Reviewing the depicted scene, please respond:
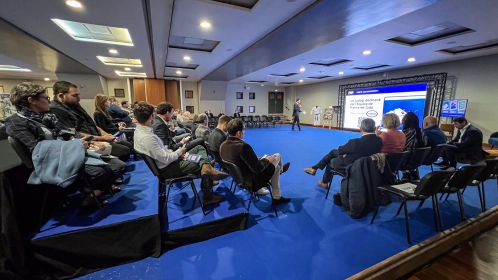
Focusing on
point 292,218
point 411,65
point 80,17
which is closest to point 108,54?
point 80,17

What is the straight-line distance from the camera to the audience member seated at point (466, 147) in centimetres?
373

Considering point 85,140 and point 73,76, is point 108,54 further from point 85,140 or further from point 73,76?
point 85,140

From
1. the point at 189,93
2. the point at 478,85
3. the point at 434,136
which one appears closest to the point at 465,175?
the point at 434,136

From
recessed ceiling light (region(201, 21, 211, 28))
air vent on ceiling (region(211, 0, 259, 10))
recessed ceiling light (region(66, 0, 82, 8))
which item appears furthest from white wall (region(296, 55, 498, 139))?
recessed ceiling light (region(66, 0, 82, 8))

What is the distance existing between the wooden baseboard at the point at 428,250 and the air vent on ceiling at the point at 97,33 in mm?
5605

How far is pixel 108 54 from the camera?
592cm

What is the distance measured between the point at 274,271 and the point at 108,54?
7139 millimetres

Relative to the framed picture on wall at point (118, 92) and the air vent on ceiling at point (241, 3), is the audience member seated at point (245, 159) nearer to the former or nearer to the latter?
the air vent on ceiling at point (241, 3)

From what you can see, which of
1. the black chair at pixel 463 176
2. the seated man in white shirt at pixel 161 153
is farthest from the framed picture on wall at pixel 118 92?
the black chair at pixel 463 176

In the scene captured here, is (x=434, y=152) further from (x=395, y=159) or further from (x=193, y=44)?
(x=193, y=44)

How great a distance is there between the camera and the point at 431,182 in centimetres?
188

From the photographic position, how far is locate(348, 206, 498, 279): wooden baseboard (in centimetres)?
155

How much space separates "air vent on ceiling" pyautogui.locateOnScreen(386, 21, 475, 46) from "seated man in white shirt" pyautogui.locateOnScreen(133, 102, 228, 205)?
508 cm

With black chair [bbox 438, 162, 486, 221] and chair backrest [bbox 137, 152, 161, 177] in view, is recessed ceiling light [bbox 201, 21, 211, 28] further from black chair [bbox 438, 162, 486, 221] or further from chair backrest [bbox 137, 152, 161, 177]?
black chair [bbox 438, 162, 486, 221]
